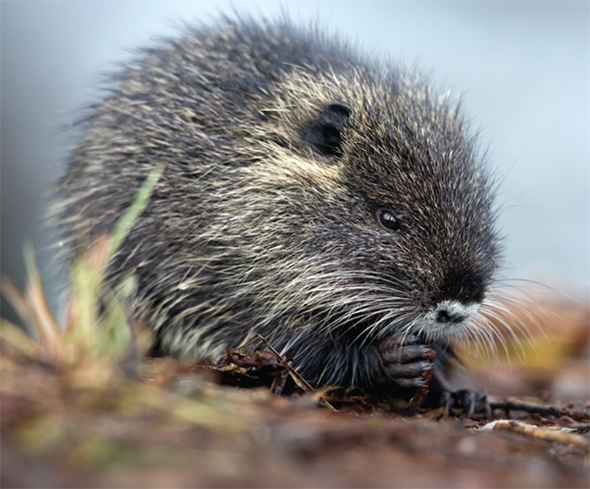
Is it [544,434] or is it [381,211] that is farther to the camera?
[381,211]

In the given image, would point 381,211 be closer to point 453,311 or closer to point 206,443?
point 453,311

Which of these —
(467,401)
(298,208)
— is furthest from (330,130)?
(467,401)

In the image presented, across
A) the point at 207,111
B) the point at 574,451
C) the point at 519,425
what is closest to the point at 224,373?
the point at 519,425

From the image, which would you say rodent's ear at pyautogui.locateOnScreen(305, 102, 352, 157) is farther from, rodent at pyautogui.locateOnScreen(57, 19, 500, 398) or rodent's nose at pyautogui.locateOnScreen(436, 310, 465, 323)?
rodent's nose at pyautogui.locateOnScreen(436, 310, 465, 323)

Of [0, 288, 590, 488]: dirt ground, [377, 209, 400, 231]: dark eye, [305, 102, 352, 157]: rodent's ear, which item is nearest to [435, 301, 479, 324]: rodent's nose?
[377, 209, 400, 231]: dark eye

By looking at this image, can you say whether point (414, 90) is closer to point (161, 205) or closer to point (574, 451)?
point (161, 205)

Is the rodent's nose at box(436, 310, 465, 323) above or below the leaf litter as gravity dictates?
above
